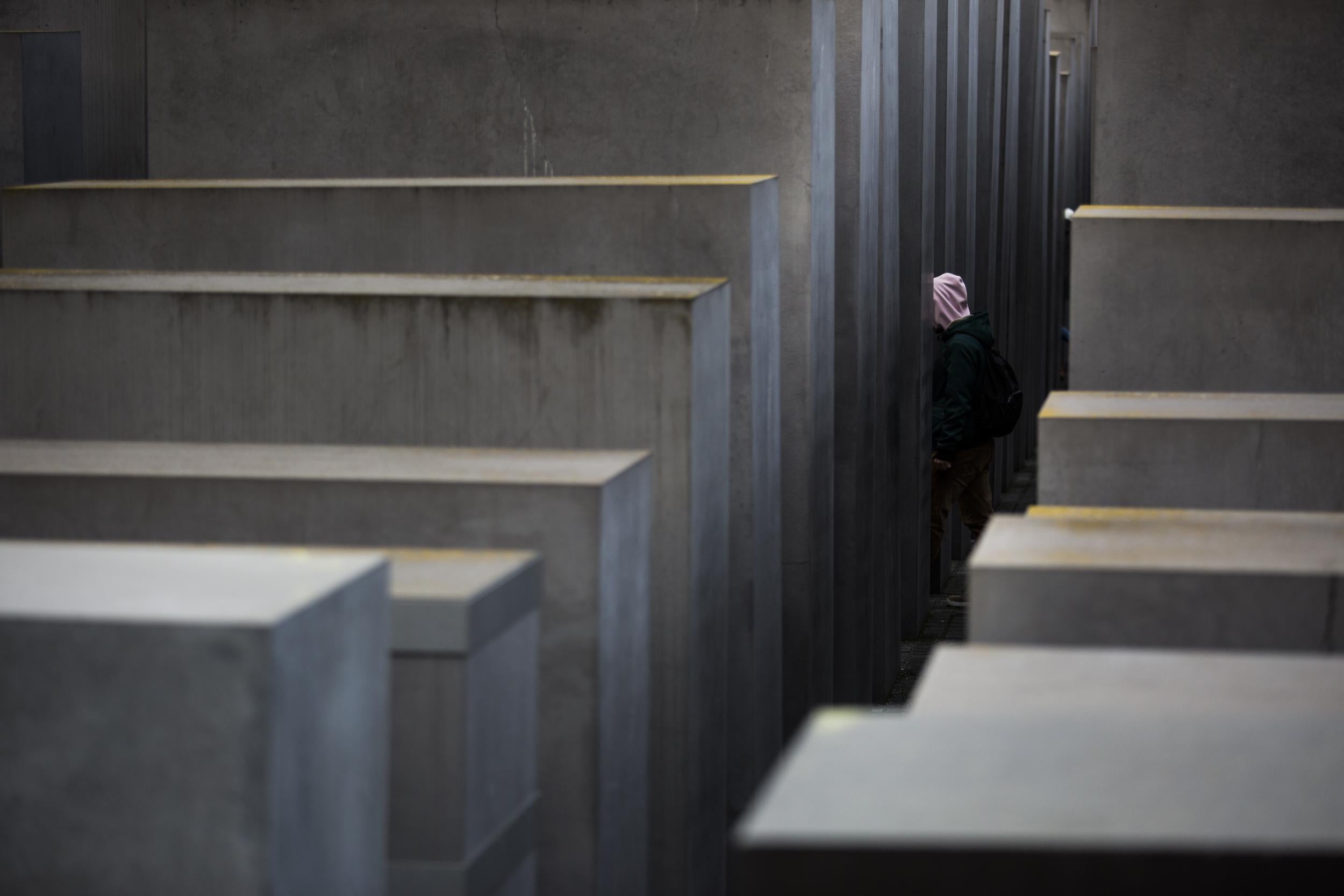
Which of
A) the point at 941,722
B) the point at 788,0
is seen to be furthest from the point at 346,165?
the point at 941,722

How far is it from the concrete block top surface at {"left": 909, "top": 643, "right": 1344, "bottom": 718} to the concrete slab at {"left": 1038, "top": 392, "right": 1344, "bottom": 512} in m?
2.13

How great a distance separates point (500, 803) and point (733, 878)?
2.93 m

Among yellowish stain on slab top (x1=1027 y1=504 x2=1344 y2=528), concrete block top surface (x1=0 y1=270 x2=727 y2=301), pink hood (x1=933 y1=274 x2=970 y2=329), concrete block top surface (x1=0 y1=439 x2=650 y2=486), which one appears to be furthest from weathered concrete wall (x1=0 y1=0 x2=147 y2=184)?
yellowish stain on slab top (x1=1027 y1=504 x2=1344 y2=528)

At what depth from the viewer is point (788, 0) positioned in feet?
28.7

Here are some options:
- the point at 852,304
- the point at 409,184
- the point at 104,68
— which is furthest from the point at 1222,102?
the point at 104,68

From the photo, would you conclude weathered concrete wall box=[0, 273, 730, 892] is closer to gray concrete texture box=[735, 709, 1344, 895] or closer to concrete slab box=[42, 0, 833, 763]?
concrete slab box=[42, 0, 833, 763]

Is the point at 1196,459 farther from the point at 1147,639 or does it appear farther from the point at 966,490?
the point at 966,490

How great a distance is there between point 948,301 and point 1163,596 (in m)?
8.37

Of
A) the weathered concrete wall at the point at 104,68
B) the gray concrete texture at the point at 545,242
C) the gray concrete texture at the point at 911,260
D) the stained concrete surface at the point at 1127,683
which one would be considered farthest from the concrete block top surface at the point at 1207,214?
the weathered concrete wall at the point at 104,68

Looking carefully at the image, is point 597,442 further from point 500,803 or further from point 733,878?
point 733,878

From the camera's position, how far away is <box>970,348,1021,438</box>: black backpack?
12398 millimetres

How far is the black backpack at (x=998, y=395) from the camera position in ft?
40.7

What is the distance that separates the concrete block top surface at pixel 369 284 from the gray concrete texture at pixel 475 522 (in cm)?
84

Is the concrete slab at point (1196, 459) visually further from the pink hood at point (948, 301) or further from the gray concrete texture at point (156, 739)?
the pink hood at point (948, 301)
